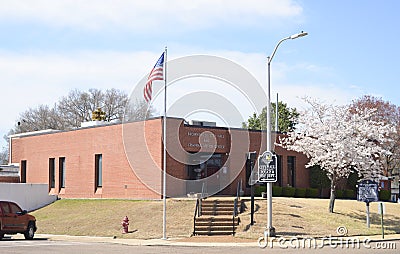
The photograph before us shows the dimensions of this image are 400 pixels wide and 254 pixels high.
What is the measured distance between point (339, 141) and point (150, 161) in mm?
12701

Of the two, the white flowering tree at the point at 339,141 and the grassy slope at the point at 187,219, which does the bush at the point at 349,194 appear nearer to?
the grassy slope at the point at 187,219

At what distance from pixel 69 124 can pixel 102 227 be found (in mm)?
47344

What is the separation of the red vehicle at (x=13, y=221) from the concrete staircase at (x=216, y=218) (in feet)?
27.1

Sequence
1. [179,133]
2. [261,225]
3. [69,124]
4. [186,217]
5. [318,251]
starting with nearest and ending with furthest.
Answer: [318,251], [261,225], [186,217], [179,133], [69,124]

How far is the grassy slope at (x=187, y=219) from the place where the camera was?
3108 cm

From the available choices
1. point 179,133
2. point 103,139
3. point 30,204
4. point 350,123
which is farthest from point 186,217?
point 30,204

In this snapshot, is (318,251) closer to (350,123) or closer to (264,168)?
(264,168)

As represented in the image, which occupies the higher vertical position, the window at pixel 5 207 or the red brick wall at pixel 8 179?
the red brick wall at pixel 8 179

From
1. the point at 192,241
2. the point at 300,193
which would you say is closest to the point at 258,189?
the point at 300,193

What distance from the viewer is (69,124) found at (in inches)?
3150

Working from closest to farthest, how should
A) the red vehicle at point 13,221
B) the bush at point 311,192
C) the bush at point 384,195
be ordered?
1. the red vehicle at point 13,221
2. the bush at point 311,192
3. the bush at point 384,195

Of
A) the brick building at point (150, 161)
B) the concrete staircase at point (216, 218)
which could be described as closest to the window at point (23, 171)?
the brick building at point (150, 161)

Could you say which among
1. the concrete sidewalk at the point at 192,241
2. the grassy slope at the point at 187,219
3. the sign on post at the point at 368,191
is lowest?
the concrete sidewalk at the point at 192,241

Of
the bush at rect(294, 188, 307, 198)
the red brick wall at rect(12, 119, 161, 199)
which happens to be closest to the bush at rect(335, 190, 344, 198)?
the bush at rect(294, 188, 307, 198)
